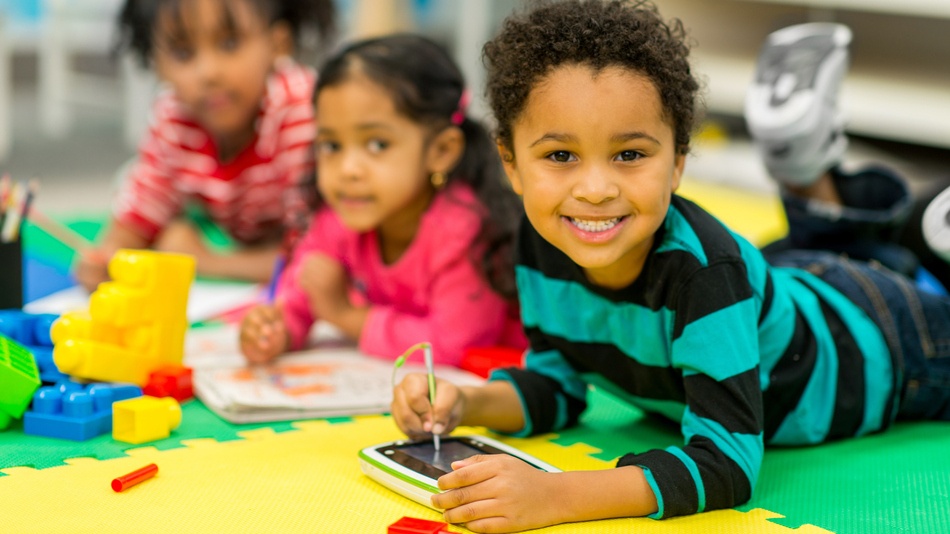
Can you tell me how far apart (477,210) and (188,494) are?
1.77 ft

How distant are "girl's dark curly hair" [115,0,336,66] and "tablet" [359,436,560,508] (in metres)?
0.94

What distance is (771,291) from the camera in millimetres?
925

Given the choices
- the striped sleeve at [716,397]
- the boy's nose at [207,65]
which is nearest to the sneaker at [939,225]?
the striped sleeve at [716,397]

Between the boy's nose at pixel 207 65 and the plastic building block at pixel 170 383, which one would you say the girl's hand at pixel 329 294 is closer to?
the plastic building block at pixel 170 383

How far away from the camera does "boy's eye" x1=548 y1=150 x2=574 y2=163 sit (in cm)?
82

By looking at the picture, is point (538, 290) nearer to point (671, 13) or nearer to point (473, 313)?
point (473, 313)

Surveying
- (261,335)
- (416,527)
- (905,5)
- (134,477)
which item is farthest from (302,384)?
(905,5)

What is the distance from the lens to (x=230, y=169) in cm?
173

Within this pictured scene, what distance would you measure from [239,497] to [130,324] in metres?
0.29

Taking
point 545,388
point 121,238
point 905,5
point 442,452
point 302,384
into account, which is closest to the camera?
point 442,452

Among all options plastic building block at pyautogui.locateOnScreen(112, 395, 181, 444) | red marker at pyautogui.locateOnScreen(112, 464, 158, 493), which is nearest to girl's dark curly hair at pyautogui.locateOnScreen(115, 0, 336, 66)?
plastic building block at pyautogui.locateOnScreen(112, 395, 181, 444)

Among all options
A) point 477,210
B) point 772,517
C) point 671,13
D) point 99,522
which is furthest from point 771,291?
point 671,13

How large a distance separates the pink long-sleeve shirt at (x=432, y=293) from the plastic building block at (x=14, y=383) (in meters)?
0.37

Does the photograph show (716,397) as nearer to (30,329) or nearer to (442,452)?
(442,452)
